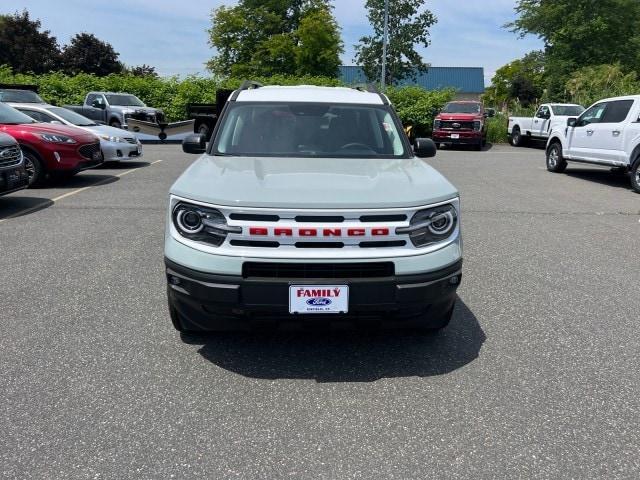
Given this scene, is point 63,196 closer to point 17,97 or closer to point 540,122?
point 17,97

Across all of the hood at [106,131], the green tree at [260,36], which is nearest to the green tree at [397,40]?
the green tree at [260,36]

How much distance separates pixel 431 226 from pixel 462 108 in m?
21.1

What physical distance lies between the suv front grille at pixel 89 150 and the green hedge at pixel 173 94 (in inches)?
608

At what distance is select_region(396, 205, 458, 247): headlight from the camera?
332 cm

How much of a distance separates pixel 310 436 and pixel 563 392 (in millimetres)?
1563

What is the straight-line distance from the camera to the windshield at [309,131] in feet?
15.0

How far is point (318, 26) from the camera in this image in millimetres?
41125

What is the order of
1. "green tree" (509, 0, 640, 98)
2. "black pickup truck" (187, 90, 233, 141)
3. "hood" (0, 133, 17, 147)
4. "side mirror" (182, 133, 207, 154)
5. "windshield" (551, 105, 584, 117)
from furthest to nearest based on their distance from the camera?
"green tree" (509, 0, 640, 98)
"windshield" (551, 105, 584, 117)
"black pickup truck" (187, 90, 233, 141)
"hood" (0, 133, 17, 147)
"side mirror" (182, 133, 207, 154)

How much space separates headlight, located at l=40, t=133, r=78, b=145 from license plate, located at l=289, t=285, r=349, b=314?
8932 mm

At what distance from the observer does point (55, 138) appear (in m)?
10.5

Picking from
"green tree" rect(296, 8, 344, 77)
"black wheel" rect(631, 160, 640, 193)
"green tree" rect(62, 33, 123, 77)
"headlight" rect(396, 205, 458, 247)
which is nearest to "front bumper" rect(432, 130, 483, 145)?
"black wheel" rect(631, 160, 640, 193)

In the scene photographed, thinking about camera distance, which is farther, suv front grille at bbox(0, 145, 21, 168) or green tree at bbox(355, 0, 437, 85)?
green tree at bbox(355, 0, 437, 85)

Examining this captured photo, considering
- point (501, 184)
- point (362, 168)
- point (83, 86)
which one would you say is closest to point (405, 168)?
point (362, 168)

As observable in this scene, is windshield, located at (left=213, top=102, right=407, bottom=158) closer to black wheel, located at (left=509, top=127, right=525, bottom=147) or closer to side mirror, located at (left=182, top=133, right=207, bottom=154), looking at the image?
side mirror, located at (left=182, top=133, right=207, bottom=154)
